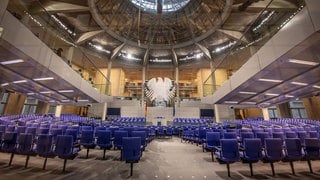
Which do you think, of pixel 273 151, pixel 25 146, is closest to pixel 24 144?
pixel 25 146

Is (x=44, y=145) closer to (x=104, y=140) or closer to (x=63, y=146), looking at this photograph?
(x=63, y=146)

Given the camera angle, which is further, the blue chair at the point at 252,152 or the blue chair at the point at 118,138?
the blue chair at the point at 118,138

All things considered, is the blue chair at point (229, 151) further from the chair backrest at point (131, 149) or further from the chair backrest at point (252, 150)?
the chair backrest at point (131, 149)

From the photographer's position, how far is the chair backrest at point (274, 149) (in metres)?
3.83

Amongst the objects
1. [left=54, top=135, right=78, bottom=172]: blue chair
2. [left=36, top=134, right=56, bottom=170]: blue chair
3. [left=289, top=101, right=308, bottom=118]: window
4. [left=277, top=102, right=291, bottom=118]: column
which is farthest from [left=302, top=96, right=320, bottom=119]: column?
[left=36, top=134, right=56, bottom=170]: blue chair

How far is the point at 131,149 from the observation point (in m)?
3.94

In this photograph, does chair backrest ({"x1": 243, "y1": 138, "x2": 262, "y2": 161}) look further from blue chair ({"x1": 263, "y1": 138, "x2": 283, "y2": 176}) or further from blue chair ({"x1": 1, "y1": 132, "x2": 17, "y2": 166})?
blue chair ({"x1": 1, "y1": 132, "x2": 17, "y2": 166})

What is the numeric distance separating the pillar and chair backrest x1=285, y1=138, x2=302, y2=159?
2030cm

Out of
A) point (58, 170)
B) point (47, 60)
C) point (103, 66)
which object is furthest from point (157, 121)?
point (58, 170)

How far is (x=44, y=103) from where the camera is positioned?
16828 mm

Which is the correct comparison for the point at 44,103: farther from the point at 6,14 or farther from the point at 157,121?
the point at 6,14

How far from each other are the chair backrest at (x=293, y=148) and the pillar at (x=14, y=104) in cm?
2030

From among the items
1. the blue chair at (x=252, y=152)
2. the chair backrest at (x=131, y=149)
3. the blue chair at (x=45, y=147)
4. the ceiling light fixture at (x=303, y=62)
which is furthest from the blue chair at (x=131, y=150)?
the ceiling light fixture at (x=303, y=62)

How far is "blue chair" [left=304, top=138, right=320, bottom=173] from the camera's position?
4004mm
